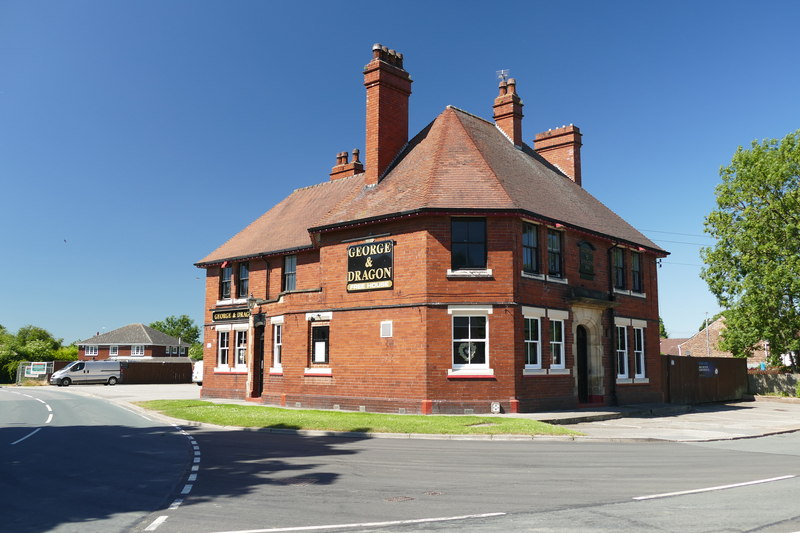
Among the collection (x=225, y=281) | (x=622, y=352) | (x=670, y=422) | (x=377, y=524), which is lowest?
(x=670, y=422)

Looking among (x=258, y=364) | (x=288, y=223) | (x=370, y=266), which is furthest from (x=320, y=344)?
(x=288, y=223)

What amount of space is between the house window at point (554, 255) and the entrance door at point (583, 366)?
3.02 meters

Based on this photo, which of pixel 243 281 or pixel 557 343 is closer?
pixel 557 343

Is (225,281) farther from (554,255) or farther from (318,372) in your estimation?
(554,255)

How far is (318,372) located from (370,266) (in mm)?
4700

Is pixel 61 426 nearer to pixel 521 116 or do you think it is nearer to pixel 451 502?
pixel 451 502

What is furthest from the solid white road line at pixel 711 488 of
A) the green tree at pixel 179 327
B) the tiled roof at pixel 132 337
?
the green tree at pixel 179 327

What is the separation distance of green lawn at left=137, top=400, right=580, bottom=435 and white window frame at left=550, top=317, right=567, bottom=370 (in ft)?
15.8

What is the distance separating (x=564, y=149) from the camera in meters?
33.1

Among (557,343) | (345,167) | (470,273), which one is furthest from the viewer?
(345,167)

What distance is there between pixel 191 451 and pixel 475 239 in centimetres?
1188

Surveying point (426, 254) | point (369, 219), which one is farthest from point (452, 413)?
point (369, 219)

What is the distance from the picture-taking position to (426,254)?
71.5 ft

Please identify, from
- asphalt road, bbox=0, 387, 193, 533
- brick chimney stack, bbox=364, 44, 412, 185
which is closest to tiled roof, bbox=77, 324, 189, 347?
asphalt road, bbox=0, 387, 193, 533
